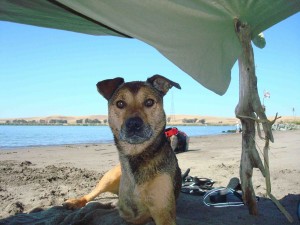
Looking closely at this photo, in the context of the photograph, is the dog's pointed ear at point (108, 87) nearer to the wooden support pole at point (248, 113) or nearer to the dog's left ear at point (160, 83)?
the dog's left ear at point (160, 83)

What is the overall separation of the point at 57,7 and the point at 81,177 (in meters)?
4.36

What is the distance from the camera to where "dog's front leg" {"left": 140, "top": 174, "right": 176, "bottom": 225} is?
3.40m

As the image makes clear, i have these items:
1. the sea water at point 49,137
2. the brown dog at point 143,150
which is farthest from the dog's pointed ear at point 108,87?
the sea water at point 49,137

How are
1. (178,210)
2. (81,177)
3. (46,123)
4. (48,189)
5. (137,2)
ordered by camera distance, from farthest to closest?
(46,123), (81,177), (48,189), (178,210), (137,2)

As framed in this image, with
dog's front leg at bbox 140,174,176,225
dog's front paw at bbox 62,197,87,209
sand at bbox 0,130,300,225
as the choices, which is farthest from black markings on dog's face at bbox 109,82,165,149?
dog's front paw at bbox 62,197,87,209

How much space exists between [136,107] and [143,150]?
1.83 feet

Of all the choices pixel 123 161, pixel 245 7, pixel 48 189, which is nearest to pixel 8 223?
pixel 123 161

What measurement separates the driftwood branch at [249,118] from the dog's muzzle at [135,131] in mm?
1415

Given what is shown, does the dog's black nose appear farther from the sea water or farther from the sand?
the sea water

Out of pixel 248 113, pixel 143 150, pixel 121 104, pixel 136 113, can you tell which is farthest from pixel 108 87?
pixel 248 113

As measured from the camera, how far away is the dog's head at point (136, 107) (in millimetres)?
3678

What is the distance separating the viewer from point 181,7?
3.53 metres

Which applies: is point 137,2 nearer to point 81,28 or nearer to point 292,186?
point 81,28

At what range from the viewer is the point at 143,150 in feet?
12.5
